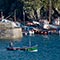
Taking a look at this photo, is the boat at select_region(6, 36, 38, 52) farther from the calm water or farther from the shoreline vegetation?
the shoreline vegetation

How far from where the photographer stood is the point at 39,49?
120188mm

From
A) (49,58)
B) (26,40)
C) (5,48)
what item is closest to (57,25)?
(26,40)

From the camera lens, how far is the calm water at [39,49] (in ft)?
358

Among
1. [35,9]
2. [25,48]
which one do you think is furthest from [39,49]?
[35,9]

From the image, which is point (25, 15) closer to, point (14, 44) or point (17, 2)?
point (17, 2)

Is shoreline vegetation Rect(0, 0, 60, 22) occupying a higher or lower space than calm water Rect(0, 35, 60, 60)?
higher

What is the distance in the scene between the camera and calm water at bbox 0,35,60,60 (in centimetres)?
10906

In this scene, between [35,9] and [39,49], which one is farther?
[35,9]

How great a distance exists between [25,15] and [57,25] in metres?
13.5

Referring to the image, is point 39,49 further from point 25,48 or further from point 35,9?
point 35,9

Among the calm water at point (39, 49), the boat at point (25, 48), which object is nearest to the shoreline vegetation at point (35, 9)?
the calm water at point (39, 49)

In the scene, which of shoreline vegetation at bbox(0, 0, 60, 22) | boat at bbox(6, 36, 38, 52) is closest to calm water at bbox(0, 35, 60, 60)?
boat at bbox(6, 36, 38, 52)

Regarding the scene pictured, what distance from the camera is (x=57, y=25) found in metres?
163

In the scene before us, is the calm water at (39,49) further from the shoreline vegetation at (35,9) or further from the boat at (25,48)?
the shoreline vegetation at (35,9)
